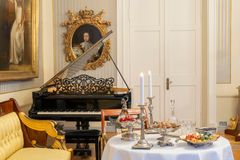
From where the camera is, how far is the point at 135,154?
8.52ft

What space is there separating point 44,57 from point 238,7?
12.6 ft

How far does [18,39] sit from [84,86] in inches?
45.6

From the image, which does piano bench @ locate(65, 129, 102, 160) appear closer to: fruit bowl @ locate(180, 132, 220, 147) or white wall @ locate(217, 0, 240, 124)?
fruit bowl @ locate(180, 132, 220, 147)

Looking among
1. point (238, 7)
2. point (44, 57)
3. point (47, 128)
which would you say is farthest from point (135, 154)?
point (238, 7)

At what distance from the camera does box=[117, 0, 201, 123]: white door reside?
261 inches

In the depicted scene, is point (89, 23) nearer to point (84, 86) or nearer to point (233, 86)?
point (84, 86)

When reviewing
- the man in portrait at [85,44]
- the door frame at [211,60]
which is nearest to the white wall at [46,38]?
the man in portrait at [85,44]

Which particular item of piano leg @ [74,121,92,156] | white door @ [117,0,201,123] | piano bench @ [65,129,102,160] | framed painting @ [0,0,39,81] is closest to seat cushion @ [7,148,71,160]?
piano bench @ [65,129,102,160]

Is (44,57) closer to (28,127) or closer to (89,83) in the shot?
(89,83)

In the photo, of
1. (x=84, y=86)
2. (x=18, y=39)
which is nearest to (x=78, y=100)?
(x=84, y=86)

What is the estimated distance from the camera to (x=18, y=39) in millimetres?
4723

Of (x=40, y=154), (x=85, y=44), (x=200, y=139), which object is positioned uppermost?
(x=85, y=44)

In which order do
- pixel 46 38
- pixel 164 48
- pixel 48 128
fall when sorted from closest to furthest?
1. pixel 48 128
2. pixel 46 38
3. pixel 164 48

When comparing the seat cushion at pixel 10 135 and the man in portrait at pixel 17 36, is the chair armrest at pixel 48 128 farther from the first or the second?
the man in portrait at pixel 17 36
